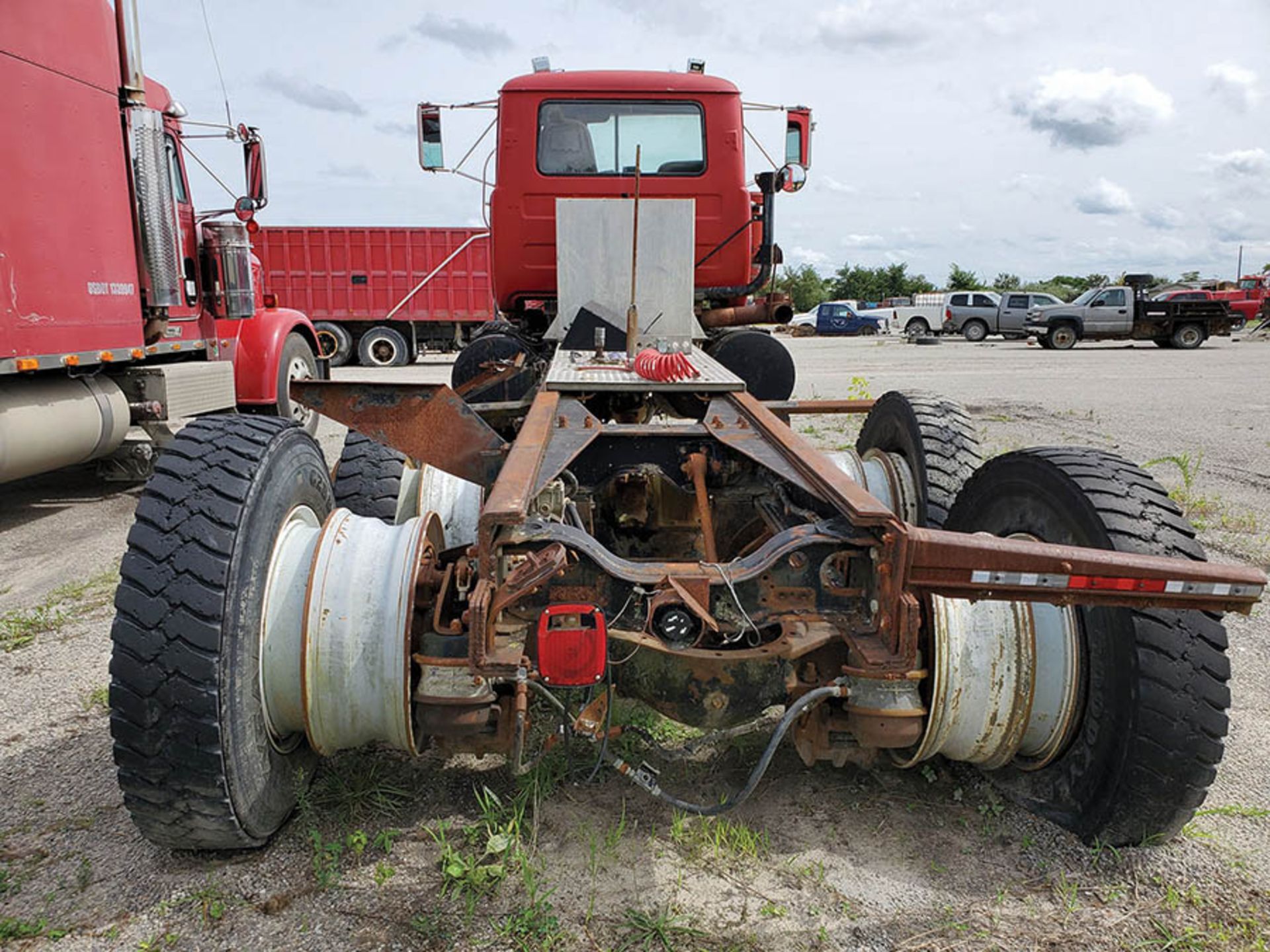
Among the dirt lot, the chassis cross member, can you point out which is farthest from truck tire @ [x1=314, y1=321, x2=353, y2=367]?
the chassis cross member

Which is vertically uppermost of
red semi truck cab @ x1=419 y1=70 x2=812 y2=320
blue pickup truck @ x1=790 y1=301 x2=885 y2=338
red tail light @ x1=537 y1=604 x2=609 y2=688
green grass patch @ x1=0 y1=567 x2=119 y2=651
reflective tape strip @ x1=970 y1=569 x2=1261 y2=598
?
red semi truck cab @ x1=419 y1=70 x2=812 y2=320

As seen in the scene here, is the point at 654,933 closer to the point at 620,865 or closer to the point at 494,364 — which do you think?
the point at 620,865

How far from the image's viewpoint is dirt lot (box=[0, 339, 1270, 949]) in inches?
84.0

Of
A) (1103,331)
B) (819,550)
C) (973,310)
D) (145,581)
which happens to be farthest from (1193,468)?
(973,310)

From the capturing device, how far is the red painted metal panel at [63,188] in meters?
5.12

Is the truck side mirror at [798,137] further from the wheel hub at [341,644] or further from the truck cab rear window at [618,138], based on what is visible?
the wheel hub at [341,644]

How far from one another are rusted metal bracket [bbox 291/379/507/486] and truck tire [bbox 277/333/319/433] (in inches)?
201

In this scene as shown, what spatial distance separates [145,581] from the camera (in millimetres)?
2137

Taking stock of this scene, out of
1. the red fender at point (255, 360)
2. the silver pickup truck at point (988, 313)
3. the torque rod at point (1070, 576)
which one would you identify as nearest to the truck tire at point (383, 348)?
the red fender at point (255, 360)

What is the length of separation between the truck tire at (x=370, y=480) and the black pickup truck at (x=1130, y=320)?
2430cm

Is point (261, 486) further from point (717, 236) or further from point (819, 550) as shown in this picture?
point (717, 236)

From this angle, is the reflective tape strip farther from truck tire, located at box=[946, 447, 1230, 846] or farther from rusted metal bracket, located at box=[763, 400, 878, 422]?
rusted metal bracket, located at box=[763, 400, 878, 422]

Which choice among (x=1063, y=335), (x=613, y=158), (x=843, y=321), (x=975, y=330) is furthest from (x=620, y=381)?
(x=843, y=321)

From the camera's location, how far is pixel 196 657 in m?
2.09
